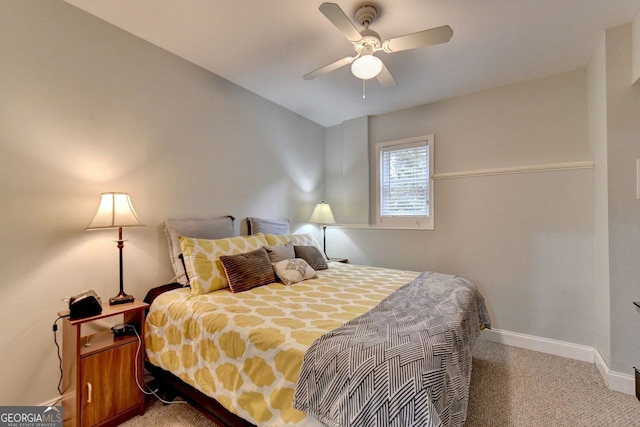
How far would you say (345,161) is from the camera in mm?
4145

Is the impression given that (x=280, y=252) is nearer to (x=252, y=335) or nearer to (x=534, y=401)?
(x=252, y=335)

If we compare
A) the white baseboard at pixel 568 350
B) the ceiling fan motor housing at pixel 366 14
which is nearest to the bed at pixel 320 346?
the white baseboard at pixel 568 350

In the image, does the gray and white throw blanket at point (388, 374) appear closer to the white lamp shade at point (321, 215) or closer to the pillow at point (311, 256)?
the pillow at point (311, 256)

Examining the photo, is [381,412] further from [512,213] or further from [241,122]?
[241,122]

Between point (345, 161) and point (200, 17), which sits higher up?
point (200, 17)

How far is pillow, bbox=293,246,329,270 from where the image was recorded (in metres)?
2.83

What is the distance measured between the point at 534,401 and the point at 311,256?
6.67 ft

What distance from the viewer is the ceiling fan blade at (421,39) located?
63.8 inches

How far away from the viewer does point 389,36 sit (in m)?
2.22

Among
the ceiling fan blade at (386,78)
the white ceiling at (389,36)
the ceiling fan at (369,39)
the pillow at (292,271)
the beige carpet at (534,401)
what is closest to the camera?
the ceiling fan at (369,39)

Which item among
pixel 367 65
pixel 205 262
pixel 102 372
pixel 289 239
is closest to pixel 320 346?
pixel 205 262

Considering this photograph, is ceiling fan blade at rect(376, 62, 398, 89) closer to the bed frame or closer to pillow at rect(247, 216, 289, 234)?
pillow at rect(247, 216, 289, 234)

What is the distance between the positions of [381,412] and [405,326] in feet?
1.55

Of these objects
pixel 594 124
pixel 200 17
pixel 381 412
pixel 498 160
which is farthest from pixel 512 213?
pixel 200 17
